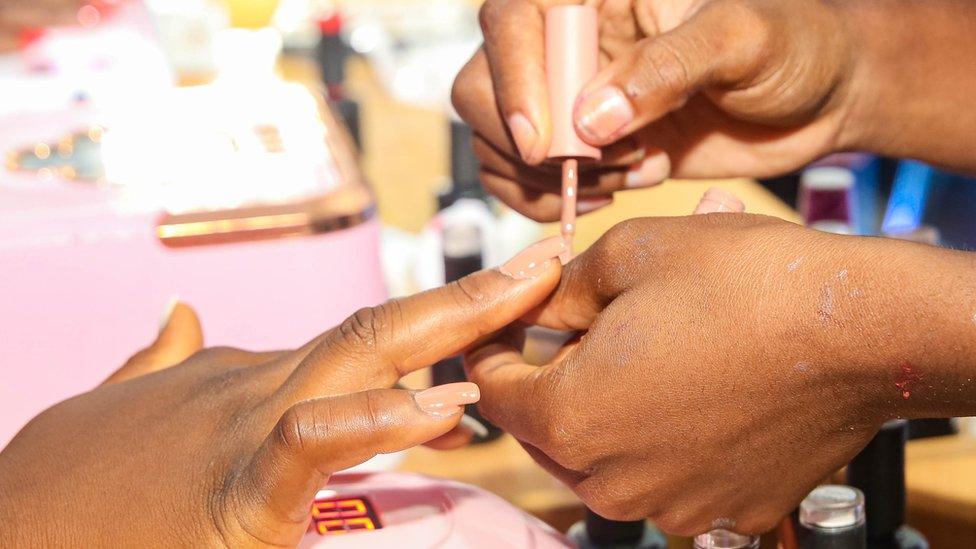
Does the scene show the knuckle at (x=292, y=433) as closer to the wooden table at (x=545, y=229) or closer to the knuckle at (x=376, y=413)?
the knuckle at (x=376, y=413)

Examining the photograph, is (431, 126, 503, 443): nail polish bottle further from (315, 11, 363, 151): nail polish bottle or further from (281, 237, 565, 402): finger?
(315, 11, 363, 151): nail polish bottle

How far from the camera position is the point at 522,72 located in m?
0.73

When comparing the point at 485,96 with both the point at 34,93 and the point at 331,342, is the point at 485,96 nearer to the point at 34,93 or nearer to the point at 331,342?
the point at 331,342

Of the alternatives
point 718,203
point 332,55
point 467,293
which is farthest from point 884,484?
point 332,55

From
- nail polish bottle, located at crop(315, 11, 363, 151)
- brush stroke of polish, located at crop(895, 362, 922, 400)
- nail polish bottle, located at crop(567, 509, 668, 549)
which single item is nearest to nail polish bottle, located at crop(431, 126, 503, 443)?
nail polish bottle, located at crop(567, 509, 668, 549)

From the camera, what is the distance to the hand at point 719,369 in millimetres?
487

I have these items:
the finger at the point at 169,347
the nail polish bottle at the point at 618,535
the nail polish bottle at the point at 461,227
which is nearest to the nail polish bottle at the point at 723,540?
the nail polish bottle at the point at 618,535

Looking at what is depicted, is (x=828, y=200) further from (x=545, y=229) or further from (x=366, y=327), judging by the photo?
(x=366, y=327)

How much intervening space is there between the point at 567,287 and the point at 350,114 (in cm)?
95

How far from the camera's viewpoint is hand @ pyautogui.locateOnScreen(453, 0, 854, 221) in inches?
27.1

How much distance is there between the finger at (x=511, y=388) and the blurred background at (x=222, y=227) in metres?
0.20

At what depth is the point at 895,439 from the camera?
2.27 ft

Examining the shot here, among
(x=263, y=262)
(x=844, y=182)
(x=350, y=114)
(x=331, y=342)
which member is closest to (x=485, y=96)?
(x=263, y=262)

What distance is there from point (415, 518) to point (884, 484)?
33 centimetres
